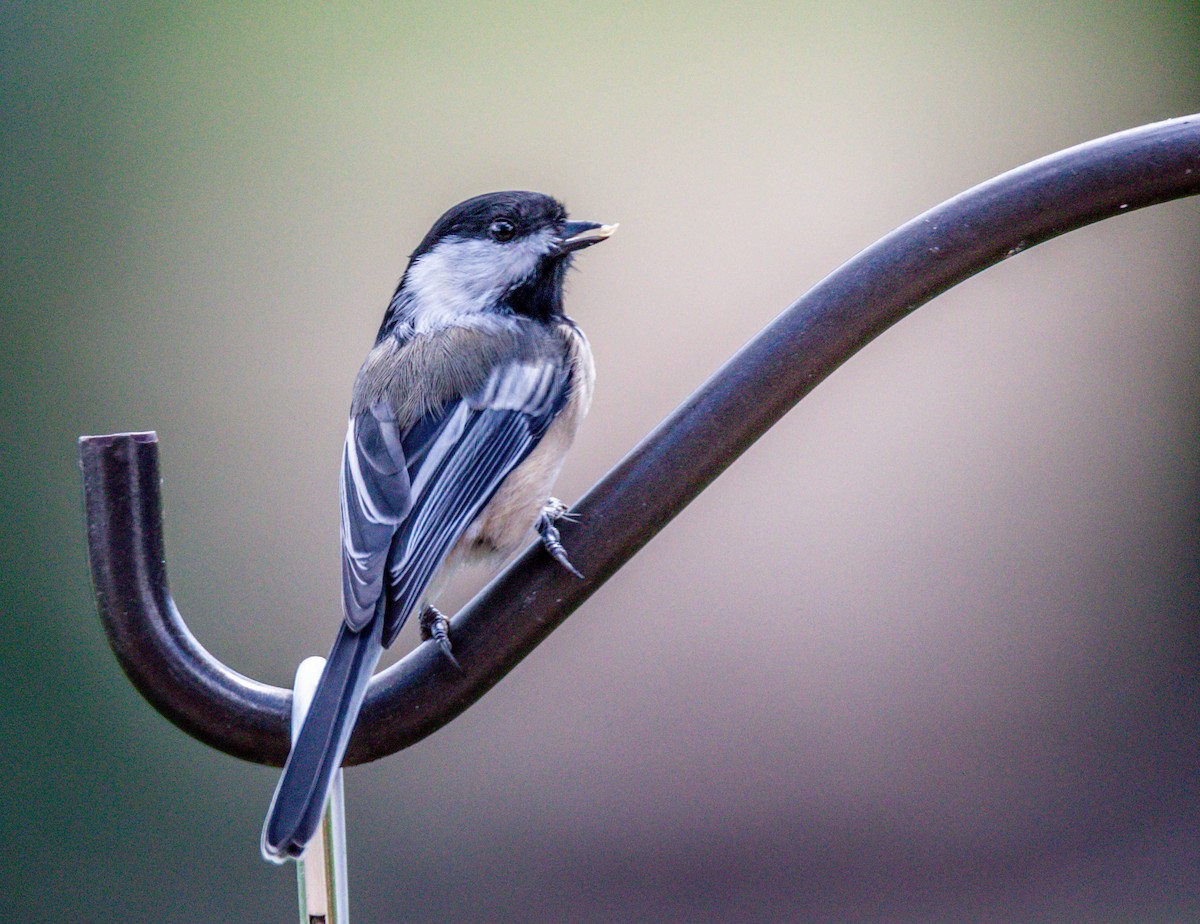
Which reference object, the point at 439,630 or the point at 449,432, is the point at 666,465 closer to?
the point at 439,630

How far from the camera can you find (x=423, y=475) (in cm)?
120

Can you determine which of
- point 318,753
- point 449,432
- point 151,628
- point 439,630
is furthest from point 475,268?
point 318,753

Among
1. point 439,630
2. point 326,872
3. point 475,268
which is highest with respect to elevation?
point 475,268

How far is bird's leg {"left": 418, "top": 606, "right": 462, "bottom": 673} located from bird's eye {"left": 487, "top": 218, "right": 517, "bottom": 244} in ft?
1.77

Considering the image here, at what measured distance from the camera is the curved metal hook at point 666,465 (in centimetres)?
86

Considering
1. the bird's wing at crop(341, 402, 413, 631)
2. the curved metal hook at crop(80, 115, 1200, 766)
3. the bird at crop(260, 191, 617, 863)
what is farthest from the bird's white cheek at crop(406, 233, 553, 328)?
the curved metal hook at crop(80, 115, 1200, 766)

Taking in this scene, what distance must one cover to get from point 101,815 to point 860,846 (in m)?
1.83

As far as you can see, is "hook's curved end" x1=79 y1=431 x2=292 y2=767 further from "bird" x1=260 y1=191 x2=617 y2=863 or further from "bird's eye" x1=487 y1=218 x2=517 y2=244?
"bird's eye" x1=487 y1=218 x2=517 y2=244

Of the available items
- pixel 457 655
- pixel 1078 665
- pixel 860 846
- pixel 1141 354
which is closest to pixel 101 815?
pixel 860 846

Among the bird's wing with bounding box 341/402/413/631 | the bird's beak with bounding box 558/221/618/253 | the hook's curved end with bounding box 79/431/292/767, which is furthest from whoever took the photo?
the bird's beak with bounding box 558/221/618/253

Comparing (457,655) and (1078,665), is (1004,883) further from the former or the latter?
(457,655)

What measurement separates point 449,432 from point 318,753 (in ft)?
1.84

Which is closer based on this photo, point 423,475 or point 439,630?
point 439,630

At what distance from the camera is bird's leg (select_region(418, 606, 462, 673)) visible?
0.87 metres
